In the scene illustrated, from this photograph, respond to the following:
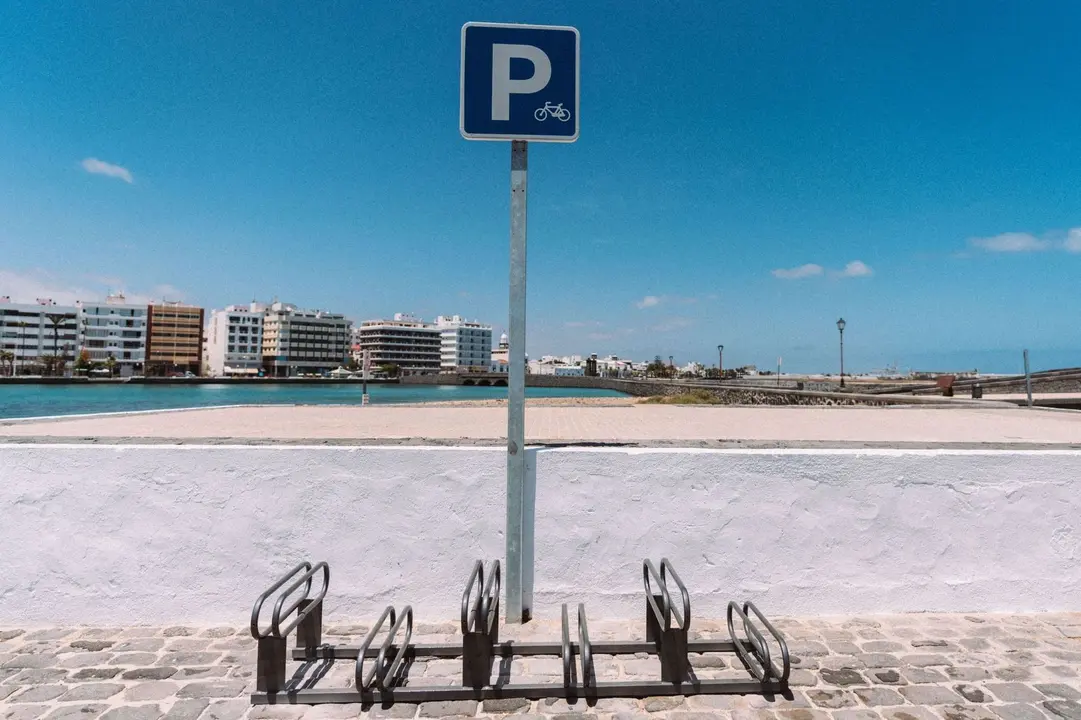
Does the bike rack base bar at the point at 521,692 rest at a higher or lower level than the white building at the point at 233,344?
lower

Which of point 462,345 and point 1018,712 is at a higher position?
point 462,345

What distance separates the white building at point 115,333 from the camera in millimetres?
123169

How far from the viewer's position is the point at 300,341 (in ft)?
481

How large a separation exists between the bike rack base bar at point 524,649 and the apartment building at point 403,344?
152 m

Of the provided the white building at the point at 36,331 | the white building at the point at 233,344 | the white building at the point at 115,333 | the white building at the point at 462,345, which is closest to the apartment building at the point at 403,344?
the white building at the point at 462,345

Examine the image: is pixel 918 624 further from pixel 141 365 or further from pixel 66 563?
pixel 141 365

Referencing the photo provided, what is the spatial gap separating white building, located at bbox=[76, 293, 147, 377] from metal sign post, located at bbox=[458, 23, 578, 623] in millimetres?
148852

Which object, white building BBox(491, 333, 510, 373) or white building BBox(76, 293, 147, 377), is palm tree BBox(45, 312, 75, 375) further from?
white building BBox(491, 333, 510, 373)

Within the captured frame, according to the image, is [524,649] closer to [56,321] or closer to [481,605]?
[481,605]

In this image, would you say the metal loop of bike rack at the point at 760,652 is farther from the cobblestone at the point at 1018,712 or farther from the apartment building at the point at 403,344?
the apartment building at the point at 403,344

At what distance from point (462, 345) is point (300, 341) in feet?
154

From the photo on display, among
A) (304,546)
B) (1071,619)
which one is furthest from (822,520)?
(304,546)

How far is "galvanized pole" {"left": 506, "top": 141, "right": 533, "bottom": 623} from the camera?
4125 mm

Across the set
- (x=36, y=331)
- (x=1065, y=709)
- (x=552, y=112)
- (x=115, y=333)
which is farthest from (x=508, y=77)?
(x=36, y=331)
